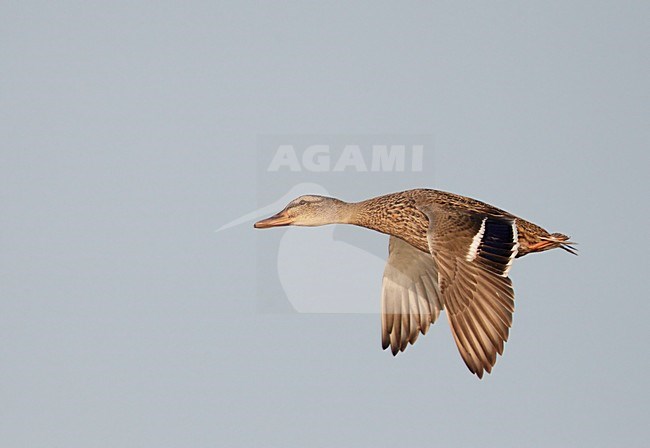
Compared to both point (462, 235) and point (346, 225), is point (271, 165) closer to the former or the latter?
point (346, 225)

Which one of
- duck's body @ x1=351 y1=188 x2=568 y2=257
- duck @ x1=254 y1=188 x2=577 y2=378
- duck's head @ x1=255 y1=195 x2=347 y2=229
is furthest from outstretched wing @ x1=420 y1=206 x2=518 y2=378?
duck's head @ x1=255 y1=195 x2=347 y2=229

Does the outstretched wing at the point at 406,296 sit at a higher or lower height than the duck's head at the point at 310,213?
lower

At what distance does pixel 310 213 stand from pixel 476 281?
4530 mm

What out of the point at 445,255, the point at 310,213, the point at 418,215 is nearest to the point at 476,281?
the point at 445,255

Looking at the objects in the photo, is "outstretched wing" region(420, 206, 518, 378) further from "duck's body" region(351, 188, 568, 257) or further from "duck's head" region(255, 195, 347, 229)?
"duck's head" region(255, 195, 347, 229)

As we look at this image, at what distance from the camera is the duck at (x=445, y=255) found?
698 inches

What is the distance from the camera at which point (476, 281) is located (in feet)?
59.0

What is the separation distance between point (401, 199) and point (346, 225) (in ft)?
9.07

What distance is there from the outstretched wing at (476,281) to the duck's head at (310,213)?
9.52ft

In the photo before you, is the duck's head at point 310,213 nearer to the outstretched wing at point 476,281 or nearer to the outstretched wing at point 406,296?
the outstretched wing at point 406,296

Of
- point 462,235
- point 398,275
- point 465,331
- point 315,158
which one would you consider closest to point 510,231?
point 462,235

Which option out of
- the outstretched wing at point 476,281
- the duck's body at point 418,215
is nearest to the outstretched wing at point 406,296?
the duck's body at point 418,215

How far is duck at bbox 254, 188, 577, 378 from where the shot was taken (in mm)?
17719

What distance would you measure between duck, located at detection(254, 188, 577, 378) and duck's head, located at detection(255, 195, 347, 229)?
0.02 meters
